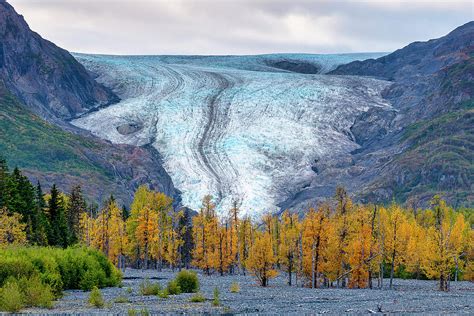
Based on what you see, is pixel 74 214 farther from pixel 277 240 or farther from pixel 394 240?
pixel 394 240

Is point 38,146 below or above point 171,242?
above

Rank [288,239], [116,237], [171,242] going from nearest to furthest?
[288,239] → [116,237] → [171,242]

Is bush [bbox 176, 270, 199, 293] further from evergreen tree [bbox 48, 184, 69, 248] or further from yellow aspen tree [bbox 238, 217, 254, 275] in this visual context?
yellow aspen tree [bbox 238, 217, 254, 275]

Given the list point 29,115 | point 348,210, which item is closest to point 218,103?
point 29,115

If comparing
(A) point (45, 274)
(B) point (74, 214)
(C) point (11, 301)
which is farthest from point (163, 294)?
(B) point (74, 214)

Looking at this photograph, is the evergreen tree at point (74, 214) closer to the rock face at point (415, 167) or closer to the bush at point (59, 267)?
the bush at point (59, 267)

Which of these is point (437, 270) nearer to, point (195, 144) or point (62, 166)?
point (62, 166)

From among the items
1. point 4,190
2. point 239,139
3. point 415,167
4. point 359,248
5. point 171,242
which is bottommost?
point 359,248
